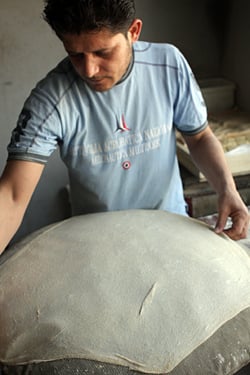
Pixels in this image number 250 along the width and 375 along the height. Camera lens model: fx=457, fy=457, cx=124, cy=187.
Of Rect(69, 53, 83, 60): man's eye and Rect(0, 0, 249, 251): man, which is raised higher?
Rect(69, 53, 83, 60): man's eye

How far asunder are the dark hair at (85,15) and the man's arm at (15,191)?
300 mm

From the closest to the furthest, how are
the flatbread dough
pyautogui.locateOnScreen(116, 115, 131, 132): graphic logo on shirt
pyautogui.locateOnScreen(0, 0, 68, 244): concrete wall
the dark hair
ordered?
the flatbread dough
the dark hair
pyautogui.locateOnScreen(116, 115, 131, 132): graphic logo on shirt
pyautogui.locateOnScreen(0, 0, 68, 244): concrete wall

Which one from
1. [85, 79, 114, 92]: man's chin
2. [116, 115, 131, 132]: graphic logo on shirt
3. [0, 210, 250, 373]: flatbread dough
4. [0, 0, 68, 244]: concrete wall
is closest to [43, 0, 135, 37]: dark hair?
[85, 79, 114, 92]: man's chin

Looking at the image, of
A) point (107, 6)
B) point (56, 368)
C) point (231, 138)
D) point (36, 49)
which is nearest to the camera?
→ point (56, 368)

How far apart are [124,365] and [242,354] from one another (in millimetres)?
204

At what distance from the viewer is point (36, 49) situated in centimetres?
214

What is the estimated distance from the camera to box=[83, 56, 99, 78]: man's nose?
967 mm

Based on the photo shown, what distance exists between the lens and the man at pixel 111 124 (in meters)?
0.95

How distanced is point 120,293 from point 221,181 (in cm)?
47

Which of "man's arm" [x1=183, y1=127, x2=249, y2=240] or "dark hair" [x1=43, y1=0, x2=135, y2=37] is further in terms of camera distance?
"man's arm" [x1=183, y1=127, x2=249, y2=240]

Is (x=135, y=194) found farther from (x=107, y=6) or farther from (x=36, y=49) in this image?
(x=36, y=49)

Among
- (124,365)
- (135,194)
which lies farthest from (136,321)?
(135,194)

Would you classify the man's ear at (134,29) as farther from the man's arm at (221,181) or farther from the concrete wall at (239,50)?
the concrete wall at (239,50)

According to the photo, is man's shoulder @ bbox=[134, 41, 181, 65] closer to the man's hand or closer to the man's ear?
the man's ear
